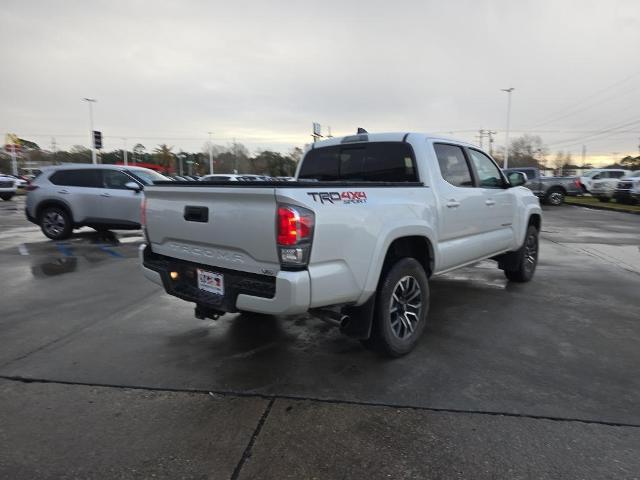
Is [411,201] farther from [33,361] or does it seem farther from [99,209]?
[99,209]

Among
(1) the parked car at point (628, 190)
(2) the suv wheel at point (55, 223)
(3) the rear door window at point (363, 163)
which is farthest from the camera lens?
(1) the parked car at point (628, 190)

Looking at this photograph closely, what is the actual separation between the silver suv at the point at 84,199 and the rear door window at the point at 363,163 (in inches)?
257

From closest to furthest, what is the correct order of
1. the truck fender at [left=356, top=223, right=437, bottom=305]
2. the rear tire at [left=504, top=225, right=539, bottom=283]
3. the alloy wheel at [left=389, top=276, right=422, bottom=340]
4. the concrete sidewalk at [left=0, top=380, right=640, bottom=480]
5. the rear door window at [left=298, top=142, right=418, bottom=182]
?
A: the concrete sidewalk at [left=0, top=380, right=640, bottom=480] < the truck fender at [left=356, top=223, right=437, bottom=305] < the alloy wheel at [left=389, top=276, right=422, bottom=340] < the rear door window at [left=298, top=142, right=418, bottom=182] < the rear tire at [left=504, top=225, right=539, bottom=283]

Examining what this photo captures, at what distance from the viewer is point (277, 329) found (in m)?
4.72

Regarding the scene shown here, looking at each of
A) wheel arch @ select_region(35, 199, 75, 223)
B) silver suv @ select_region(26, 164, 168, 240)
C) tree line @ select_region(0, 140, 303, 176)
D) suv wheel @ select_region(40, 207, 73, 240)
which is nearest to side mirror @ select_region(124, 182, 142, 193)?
silver suv @ select_region(26, 164, 168, 240)

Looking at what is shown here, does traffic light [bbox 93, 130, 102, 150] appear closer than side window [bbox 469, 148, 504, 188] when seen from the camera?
No

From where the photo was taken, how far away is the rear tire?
6.61 m

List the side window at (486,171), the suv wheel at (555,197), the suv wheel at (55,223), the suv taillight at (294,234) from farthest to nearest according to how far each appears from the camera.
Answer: the suv wheel at (555,197) < the suv wheel at (55,223) < the side window at (486,171) < the suv taillight at (294,234)

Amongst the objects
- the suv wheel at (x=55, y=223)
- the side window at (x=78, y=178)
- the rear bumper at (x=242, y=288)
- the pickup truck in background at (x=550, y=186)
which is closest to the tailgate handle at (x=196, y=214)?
the rear bumper at (x=242, y=288)

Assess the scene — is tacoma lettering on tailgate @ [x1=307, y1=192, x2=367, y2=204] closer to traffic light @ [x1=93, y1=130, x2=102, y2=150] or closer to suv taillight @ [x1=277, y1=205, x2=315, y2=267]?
suv taillight @ [x1=277, y1=205, x2=315, y2=267]

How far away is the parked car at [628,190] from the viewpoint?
→ 21.7 metres

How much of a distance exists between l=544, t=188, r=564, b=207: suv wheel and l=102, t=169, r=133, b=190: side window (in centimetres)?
2128

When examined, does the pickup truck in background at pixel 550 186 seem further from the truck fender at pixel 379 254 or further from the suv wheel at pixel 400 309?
the truck fender at pixel 379 254

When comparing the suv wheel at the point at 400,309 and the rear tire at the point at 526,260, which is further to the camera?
the rear tire at the point at 526,260
